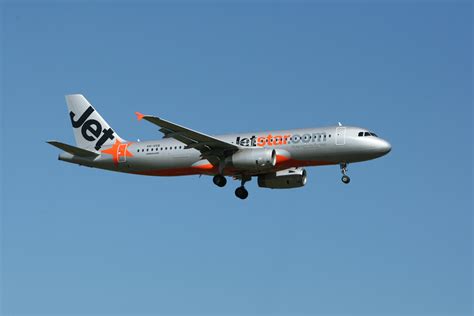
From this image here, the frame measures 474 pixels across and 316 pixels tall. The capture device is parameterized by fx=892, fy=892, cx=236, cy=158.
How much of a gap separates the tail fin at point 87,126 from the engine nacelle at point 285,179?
409 inches

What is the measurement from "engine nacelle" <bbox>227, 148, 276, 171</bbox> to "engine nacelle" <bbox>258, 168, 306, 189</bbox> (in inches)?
147

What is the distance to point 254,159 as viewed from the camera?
51844mm

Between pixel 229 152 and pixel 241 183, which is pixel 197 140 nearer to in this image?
pixel 229 152

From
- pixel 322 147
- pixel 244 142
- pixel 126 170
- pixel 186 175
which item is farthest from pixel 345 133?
pixel 126 170

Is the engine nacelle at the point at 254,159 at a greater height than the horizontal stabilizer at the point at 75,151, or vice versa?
the horizontal stabilizer at the point at 75,151

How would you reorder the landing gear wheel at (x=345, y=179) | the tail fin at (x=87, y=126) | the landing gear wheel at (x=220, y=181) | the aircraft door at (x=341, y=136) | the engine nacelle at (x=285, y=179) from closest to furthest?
the aircraft door at (x=341, y=136), the landing gear wheel at (x=345, y=179), the landing gear wheel at (x=220, y=181), the engine nacelle at (x=285, y=179), the tail fin at (x=87, y=126)

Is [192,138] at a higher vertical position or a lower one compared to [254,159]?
higher

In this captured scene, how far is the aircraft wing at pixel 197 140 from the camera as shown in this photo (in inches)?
2003

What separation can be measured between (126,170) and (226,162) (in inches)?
299

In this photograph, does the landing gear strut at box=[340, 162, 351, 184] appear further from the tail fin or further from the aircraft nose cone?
the tail fin


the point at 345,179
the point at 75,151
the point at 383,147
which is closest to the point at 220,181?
the point at 345,179

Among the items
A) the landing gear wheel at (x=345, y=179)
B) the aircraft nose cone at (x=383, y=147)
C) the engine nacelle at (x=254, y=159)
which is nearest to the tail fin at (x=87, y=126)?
the engine nacelle at (x=254, y=159)

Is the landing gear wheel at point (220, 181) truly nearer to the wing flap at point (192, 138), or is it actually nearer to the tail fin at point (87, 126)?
the wing flap at point (192, 138)

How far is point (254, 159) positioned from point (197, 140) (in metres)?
3.69
